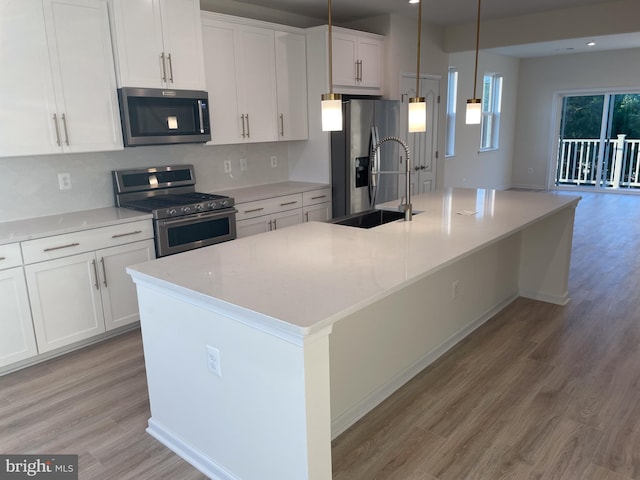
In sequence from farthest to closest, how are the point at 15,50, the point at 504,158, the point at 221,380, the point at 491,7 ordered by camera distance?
the point at 504,158 → the point at 491,7 → the point at 15,50 → the point at 221,380

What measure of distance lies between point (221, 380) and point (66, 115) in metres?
2.25

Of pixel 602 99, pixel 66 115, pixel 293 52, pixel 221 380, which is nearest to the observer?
pixel 221 380

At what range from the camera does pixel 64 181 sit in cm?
351

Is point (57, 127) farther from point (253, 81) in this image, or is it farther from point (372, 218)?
point (372, 218)

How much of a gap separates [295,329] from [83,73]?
8.71 feet

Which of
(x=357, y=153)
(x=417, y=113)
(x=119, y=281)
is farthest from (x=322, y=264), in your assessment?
(x=357, y=153)

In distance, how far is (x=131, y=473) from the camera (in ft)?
6.95

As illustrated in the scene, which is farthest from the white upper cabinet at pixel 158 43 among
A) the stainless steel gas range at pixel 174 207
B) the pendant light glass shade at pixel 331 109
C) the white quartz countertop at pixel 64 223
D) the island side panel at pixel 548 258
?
the island side panel at pixel 548 258

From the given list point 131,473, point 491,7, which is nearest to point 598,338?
point 131,473

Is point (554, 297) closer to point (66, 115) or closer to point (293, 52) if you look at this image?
point (293, 52)

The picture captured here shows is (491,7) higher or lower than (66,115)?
higher

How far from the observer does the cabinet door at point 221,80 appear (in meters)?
3.94

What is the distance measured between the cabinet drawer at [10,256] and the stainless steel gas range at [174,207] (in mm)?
870

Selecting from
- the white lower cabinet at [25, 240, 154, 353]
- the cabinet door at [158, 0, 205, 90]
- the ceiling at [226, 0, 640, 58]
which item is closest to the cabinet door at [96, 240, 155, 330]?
the white lower cabinet at [25, 240, 154, 353]
